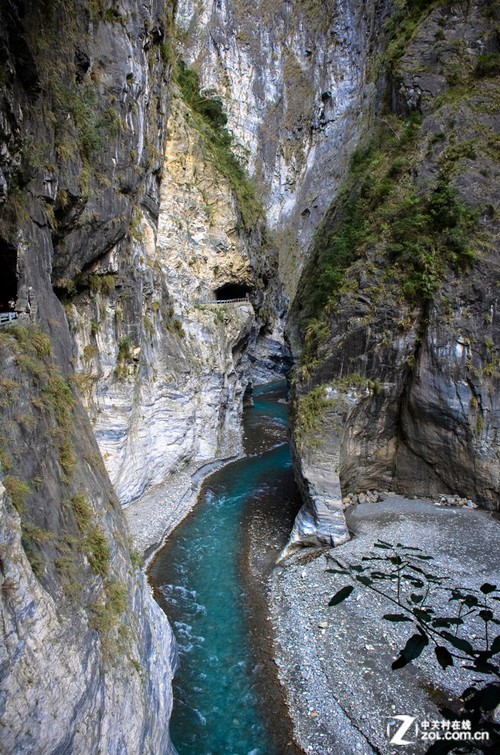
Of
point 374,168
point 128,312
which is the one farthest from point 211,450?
point 374,168

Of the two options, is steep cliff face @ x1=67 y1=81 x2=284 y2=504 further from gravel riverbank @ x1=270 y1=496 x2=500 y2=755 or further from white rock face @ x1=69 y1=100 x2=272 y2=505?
gravel riverbank @ x1=270 y1=496 x2=500 y2=755

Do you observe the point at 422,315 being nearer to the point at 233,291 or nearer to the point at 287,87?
the point at 233,291

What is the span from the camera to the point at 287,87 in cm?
6331

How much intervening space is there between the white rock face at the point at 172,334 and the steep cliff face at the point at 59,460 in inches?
158

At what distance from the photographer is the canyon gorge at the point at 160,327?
626cm

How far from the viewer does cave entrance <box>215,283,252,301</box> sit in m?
30.8

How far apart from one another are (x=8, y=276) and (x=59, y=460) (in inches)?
209

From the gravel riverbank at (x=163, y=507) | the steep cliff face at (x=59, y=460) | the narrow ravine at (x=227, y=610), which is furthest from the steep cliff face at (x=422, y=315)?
the steep cliff face at (x=59, y=460)

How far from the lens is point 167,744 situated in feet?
25.8

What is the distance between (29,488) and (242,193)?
31257 mm

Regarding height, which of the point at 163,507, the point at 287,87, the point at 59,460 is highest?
the point at 287,87


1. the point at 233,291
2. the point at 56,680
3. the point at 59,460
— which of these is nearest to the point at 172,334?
the point at 233,291

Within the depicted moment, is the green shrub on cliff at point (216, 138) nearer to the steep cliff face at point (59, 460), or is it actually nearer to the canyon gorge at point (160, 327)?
the canyon gorge at point (160, 327)

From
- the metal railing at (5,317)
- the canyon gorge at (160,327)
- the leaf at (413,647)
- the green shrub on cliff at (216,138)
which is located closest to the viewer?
the leaf at (413,647)
